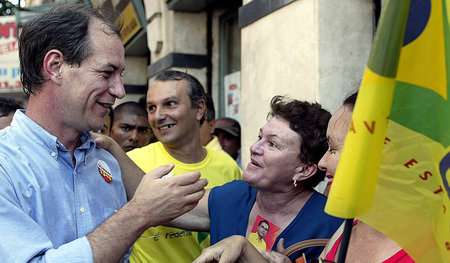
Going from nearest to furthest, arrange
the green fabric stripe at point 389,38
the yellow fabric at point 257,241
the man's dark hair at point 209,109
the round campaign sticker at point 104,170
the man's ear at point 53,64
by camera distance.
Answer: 1. the green fabric stripe at point 389,38
2. the man's ear at point 53,64
3. the round campaign sticker at point 104,170
4. the yellow fabric at point 257,241
5. the man's dark hair at point 209,109

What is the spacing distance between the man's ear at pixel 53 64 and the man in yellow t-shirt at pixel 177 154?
127cm

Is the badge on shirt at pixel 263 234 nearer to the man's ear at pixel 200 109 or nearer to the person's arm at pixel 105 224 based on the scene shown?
the person's arm at pixel 105 224

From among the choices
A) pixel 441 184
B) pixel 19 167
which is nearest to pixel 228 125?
pixel 19 167

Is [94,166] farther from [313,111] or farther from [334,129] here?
[313,111]

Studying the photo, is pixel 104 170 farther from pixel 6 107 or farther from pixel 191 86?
pixel 6 107

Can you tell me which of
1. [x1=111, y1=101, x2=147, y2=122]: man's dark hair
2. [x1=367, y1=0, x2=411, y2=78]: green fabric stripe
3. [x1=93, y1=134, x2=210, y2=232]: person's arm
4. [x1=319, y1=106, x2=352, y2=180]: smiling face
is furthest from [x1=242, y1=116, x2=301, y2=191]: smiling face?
[x1=111, y1=101, x2=147, y2=122]: man's dark hair

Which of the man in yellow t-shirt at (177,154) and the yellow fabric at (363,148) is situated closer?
the yellow fabric at (363,148)

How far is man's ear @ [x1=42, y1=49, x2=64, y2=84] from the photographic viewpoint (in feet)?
5.73

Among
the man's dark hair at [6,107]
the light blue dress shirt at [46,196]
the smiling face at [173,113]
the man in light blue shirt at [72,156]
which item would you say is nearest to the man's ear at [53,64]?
the man in light blue shirt at [72,156]

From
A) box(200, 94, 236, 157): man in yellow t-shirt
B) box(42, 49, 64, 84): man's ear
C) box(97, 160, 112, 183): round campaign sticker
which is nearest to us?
box(42, 49, 64, 84): man's ear

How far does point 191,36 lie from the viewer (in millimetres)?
6379

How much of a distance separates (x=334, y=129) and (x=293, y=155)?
0.57 m

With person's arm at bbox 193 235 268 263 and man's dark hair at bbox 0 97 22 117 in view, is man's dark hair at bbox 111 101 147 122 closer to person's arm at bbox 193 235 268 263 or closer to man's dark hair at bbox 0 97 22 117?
man's dark hair at bbox 0 97 22 117

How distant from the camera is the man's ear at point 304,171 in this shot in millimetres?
2382
